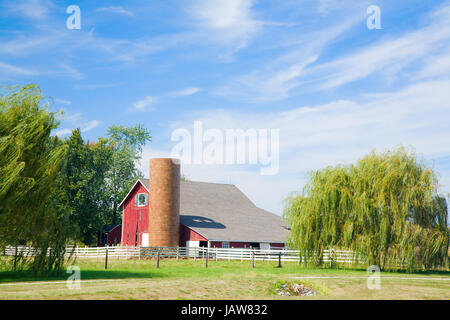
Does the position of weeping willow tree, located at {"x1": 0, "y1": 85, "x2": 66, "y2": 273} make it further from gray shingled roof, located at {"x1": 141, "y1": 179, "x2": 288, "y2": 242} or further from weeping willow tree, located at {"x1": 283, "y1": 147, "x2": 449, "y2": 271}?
gray shingled roof, located at {"x1": 141, "y1": 179, "x2": 288, "y2": 242}

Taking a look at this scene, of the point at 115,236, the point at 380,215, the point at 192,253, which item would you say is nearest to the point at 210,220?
the point at 192,253

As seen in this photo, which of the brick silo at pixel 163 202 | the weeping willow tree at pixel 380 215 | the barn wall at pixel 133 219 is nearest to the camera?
the weeping willow tree at pixel 380 215

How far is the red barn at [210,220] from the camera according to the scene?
45.8 metres

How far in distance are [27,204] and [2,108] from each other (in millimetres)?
3970

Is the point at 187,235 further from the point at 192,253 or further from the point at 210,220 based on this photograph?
the point at 210,220

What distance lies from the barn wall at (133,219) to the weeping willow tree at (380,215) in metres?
21.1

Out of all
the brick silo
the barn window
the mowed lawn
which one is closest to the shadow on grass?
the mowed lawn

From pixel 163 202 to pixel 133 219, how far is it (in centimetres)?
774

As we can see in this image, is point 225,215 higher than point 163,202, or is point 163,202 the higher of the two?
point 163,202

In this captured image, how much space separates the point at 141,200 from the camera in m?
50.0

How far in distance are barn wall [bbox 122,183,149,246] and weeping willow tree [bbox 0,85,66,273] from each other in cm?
2716

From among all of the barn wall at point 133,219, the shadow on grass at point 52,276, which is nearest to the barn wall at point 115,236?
the barn wall at point 133,219

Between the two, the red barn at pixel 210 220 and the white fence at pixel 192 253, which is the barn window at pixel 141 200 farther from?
the white fence at pixel 192 253
